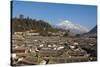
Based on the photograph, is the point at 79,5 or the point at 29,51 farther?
the point at 79,5

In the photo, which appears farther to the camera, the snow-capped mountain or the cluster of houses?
the snow-capped mountain

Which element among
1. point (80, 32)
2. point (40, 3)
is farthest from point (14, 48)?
point (80, 32)

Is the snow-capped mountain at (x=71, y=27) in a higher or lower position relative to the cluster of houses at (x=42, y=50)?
higher

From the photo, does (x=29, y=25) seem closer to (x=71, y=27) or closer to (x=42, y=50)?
(x=42, y=50)

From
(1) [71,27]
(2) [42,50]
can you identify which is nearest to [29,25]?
(2) [42,50]

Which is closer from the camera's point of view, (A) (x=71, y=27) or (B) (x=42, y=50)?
(B) (x=42, y=50)

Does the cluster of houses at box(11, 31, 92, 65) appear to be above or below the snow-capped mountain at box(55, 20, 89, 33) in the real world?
below
